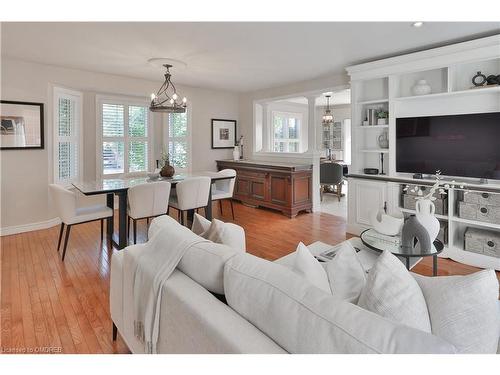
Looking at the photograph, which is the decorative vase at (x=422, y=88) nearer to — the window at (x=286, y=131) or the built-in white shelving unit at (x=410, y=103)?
the built-in white shelving unit at (x=410, y=103)

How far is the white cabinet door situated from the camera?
4.02m

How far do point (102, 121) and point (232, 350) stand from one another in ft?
17.1

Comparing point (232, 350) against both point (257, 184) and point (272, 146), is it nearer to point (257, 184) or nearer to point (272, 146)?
point (257, 184)

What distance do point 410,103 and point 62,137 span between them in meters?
5.03

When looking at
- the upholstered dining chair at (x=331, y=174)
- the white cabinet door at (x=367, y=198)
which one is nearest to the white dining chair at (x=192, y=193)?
the white cabinet door at (x=367, y=198)

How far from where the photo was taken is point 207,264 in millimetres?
1335

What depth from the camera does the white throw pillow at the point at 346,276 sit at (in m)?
1.31

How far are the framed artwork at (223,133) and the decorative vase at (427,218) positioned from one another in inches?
190

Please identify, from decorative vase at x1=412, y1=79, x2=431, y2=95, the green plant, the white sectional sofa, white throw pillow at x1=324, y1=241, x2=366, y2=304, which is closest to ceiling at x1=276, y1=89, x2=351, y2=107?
the green plant

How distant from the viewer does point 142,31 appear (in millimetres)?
3131

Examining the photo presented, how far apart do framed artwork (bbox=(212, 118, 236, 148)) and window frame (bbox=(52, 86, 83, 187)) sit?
2.54 m

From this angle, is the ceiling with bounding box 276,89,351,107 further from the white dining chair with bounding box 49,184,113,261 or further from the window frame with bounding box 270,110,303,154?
the white dining chair with bounding box 49,184,113,261
